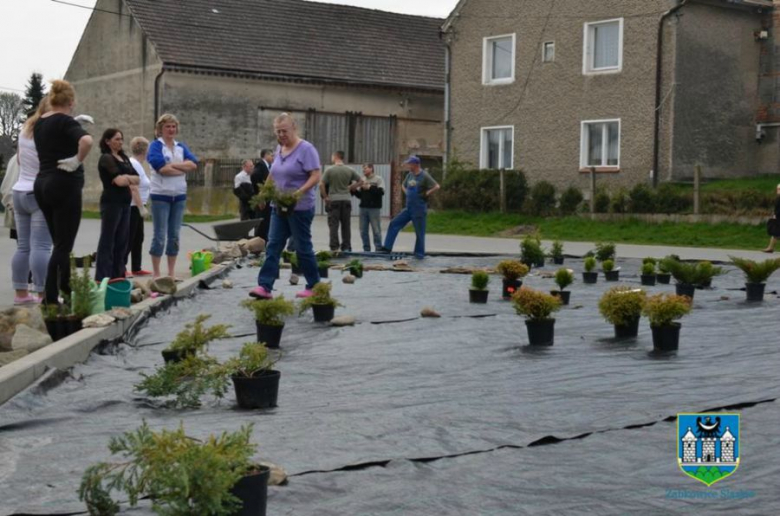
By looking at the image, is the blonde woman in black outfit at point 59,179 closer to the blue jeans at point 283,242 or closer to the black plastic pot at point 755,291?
the blue jeans at point 283,242

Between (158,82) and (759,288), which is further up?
(158,82)

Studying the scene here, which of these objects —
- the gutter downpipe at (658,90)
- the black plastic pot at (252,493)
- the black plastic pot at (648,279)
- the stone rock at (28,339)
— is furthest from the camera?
the gutter downpipe at (658,90)

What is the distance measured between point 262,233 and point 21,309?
1265cm

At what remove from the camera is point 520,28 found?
3612 centimetres

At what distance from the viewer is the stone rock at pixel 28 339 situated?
7934mm

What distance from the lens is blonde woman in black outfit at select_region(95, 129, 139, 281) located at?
11297 mm

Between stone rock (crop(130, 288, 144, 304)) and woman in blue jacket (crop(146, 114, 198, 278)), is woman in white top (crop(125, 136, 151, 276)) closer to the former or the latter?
woman in blue jacket (crop(146, 114, 198, 278))

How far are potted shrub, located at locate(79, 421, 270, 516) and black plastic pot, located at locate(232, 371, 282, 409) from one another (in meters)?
2.14

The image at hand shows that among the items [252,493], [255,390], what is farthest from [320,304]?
[252,493]

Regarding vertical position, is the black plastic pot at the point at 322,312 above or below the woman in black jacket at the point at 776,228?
below

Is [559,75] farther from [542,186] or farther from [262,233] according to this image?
[262,233]

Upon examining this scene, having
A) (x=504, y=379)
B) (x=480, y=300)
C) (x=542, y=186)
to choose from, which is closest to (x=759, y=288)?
(x=480, y=300)

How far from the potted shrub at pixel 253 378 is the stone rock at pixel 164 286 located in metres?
5.62

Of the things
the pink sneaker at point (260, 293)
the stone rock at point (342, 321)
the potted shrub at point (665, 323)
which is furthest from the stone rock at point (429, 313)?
the potted shrub at point (665, 323)
